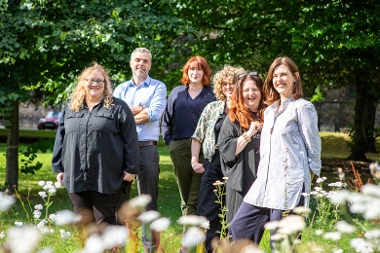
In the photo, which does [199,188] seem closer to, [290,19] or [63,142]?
[63,142]

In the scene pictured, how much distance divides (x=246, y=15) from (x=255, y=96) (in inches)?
413

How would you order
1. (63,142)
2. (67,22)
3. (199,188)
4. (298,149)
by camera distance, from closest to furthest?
1. (298,149)
2. (63,142)
3. (199,188)
4. (67,22)

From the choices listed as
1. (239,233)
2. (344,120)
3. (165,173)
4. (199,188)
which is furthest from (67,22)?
(344,120)

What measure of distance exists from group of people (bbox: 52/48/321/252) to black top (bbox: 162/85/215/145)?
10mm

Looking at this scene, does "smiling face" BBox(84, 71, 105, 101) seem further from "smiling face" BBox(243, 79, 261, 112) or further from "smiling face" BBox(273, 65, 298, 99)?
"smiling face" BBox(273, 65, 298, 99)

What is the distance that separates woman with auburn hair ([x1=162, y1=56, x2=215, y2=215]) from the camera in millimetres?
6492

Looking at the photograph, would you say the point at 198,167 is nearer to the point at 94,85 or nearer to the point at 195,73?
the point at 195,73

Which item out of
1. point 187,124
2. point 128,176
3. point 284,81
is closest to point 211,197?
point 128,176

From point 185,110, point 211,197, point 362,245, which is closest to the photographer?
point 362,245

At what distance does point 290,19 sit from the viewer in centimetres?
1395

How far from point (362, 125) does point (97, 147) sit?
697 inches

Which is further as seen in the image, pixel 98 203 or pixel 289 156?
pixel 98 203

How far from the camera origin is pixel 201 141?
607 centimetres

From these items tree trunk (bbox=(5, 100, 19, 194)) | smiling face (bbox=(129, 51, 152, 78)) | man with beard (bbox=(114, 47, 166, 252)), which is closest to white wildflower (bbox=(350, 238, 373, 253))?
man with beard (bbox=(114, 47, 166, 252))
